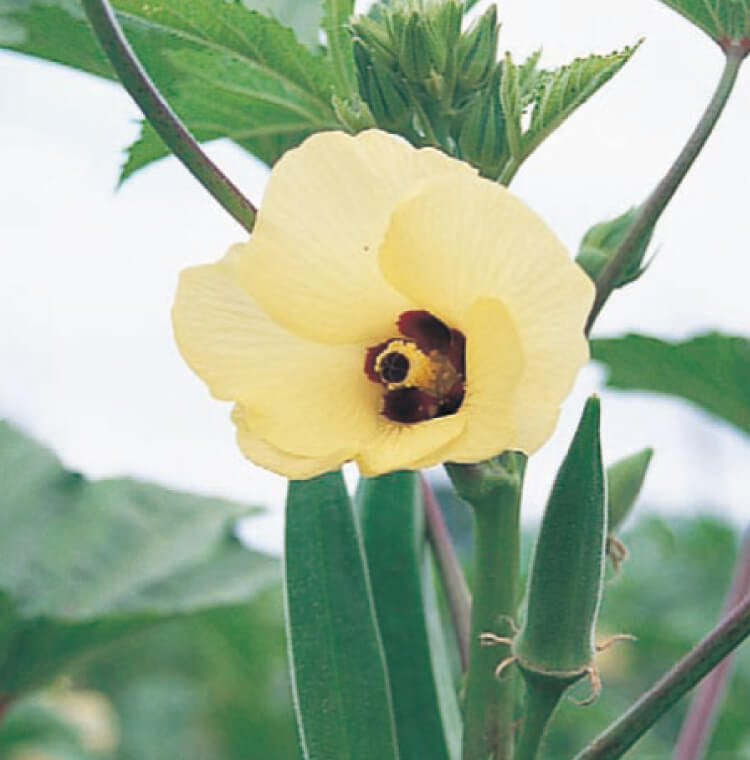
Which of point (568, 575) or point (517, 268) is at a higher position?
point (517, 268)

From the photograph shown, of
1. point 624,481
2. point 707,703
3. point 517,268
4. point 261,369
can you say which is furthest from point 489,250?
point 707,703

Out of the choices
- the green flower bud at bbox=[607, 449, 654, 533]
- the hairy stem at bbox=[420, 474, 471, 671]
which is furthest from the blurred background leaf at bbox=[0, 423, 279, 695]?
the green flower bud at bbox=[607, 449, 654, 533]

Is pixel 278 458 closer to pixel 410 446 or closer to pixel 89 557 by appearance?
pixel 410 446

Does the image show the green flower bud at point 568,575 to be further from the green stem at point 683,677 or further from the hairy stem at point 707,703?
the hairy stem at point 707,703

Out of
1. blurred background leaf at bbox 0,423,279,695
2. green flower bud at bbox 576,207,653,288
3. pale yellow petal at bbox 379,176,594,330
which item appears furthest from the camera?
blurred background leaf at bbox 0,423,279,695

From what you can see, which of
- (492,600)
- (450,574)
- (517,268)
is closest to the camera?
(517,268)

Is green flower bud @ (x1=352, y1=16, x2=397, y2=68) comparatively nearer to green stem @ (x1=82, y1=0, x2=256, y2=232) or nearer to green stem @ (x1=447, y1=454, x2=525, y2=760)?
green stem @ (x1=82, y1=0, x2=256, y2=232)

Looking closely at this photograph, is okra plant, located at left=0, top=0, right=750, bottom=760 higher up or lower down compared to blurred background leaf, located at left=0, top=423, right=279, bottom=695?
higher up
